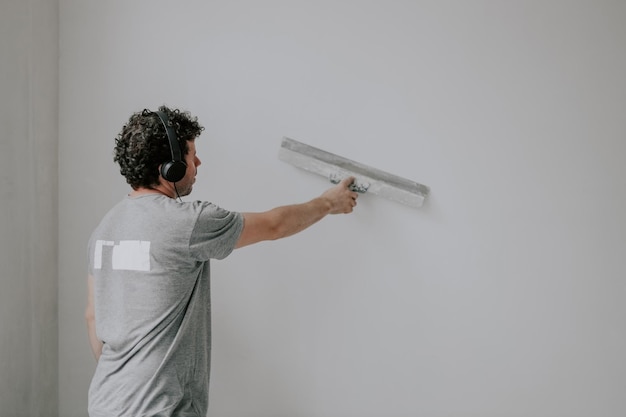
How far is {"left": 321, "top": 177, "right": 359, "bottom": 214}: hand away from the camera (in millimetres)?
1693

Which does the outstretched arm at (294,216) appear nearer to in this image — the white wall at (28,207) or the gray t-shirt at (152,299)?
the gray t-shirt at (152,299)

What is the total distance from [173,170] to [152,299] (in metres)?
0.32

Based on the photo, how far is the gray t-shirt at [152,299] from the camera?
51.1 inches

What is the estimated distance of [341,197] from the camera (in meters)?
1.72

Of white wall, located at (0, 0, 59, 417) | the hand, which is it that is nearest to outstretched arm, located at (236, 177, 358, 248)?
the hand

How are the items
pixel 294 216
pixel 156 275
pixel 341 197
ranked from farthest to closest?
pixel 341 197, pixel 294 216, pixel 156 275

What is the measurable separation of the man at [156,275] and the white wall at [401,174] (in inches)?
18.0

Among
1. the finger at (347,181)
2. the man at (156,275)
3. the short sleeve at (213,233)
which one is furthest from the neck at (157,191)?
the finger at (347,181)

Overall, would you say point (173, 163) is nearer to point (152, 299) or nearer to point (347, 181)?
point (152, 299)

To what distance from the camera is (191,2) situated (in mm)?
1804

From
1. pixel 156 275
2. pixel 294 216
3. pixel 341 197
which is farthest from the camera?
pixel 341 197

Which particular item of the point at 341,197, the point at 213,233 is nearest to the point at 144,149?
the point at 213,233

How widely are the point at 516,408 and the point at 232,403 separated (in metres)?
0.98

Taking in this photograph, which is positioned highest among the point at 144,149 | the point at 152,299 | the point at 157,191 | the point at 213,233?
the point at 144,149
